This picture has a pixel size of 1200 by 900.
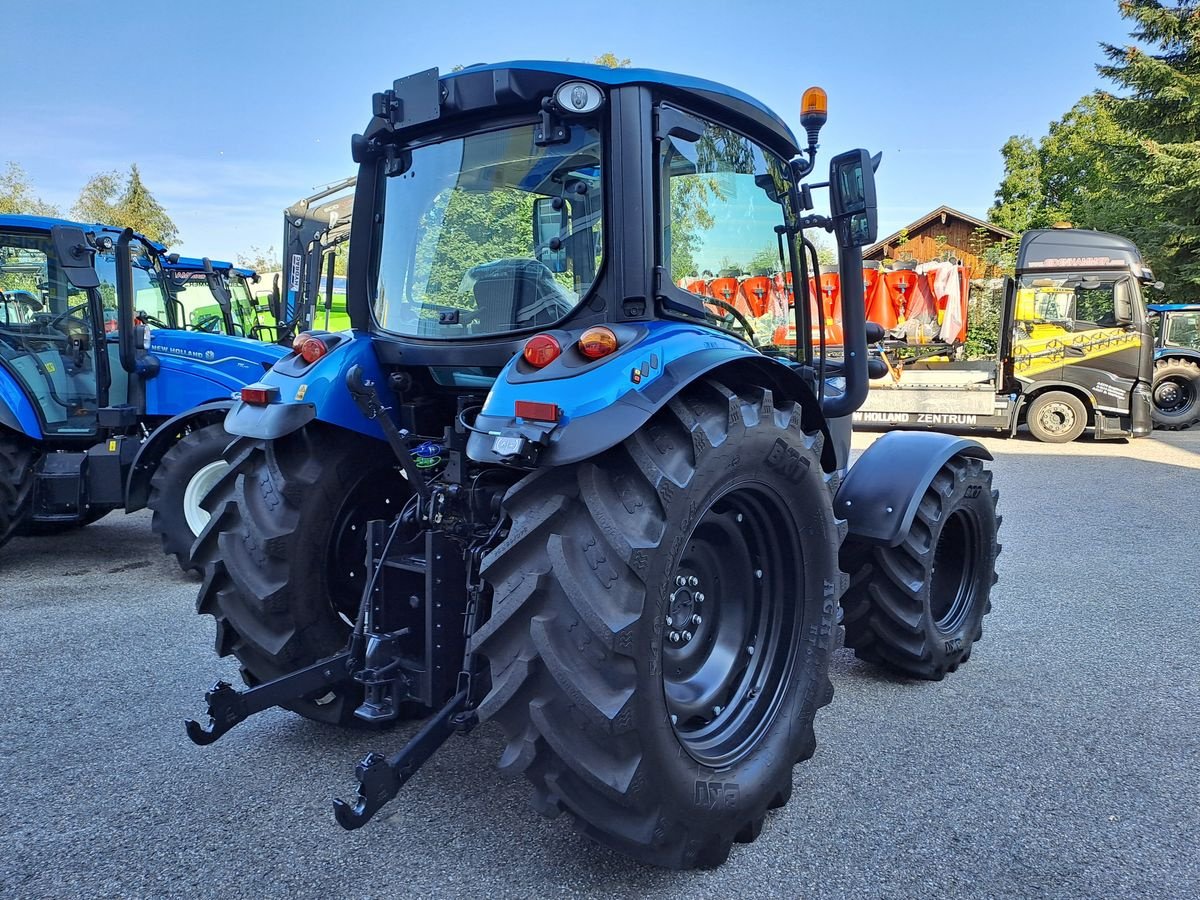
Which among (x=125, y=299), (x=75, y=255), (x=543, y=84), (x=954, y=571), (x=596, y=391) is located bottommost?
(x=954, y=571)

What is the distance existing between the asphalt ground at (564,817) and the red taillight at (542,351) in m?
1.37

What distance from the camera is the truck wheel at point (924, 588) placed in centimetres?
345

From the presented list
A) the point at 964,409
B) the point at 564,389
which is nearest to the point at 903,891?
the point at 564,389

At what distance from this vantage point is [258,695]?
7.91 feet

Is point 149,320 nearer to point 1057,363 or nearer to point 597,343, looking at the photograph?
point 597,343

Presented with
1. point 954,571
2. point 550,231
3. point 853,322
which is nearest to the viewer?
point 550,231

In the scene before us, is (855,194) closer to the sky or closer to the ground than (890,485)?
closer to the sky

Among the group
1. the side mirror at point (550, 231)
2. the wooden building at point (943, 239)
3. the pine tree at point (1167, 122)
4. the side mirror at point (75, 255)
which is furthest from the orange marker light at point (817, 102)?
the wooden building at point (943, 239)

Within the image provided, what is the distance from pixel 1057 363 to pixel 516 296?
41.5 ft

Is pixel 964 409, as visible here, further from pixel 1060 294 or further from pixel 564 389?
pixel 564 389

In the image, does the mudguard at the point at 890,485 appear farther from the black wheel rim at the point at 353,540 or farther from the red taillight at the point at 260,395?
the red taillight at the point at 260,395

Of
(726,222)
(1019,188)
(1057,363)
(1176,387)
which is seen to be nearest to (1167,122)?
(1176,387)

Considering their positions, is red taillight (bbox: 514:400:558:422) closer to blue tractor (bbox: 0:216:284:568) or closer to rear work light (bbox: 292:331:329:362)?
rear work light (bbox: 292:331:329:362)

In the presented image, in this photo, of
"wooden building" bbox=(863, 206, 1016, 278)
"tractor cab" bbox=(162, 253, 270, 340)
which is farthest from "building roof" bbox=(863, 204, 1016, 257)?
"tractor cab" bbox=(162, 253, 270, 340)
